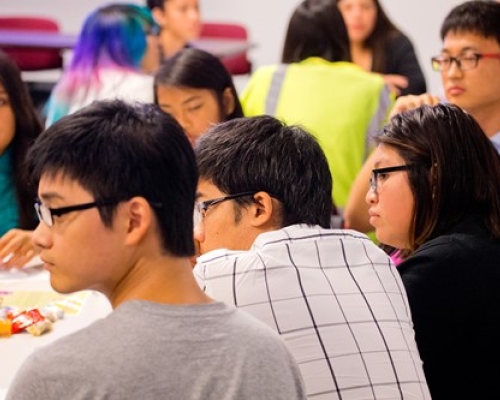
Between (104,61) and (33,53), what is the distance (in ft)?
9.25

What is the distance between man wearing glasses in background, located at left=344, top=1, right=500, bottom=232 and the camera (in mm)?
3537

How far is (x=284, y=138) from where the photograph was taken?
2.05m

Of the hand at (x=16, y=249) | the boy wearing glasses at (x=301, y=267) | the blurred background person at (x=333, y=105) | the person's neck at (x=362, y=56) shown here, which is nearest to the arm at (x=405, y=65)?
the person's neck at (x=362, y=56)

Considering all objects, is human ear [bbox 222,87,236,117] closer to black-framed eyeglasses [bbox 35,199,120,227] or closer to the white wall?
black-framed eyeglasses [bbox 35,199,120,227]

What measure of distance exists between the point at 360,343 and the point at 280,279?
18cm

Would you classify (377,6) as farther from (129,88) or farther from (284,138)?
(284,138)

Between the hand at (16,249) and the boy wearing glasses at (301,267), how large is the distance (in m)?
1.12

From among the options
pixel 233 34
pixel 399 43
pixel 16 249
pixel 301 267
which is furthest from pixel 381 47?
pixel 301 267

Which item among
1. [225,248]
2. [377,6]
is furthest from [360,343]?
[377,6]

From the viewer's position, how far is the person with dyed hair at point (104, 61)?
13.4ft

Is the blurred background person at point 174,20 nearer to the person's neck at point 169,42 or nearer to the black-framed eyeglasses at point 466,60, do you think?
the person's neck at point 169,42

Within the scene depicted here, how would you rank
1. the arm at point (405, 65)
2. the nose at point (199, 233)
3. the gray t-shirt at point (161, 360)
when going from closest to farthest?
1. the gray t-shirt at point (161, 360)
2. the nose at point (199, 233)
3. the arm at point (405, 65)

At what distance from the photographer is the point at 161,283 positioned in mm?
1435

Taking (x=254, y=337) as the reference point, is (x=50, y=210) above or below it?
above
